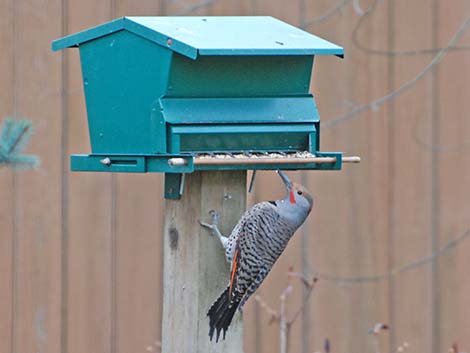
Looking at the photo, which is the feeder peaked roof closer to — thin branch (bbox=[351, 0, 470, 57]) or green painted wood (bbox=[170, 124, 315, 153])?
green painted wood (bbox=[170, 124, 315, 153])

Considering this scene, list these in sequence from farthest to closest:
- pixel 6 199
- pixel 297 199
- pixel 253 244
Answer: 1. pixel 6 199
2. pixel 297 199
3. pixel 253 244

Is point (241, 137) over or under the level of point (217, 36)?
under

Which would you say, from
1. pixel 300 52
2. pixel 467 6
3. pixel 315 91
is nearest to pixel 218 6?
pixel 315 91

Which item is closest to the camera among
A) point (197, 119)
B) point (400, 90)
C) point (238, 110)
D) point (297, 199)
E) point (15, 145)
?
point (15, 145)

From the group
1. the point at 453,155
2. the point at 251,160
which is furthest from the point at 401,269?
the point at 251,160

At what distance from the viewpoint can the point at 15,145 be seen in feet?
10.7

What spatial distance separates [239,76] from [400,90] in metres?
1.54

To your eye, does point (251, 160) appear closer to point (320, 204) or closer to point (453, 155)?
point (320, 204)

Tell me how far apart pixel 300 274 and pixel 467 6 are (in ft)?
3.94

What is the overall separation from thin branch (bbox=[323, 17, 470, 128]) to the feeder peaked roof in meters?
1.19

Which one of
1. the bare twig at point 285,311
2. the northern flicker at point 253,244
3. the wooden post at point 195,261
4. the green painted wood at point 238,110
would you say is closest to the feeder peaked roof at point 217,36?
the green painted wood at point 238,110

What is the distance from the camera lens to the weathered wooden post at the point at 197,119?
3387mm

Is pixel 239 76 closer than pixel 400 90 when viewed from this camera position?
Yes

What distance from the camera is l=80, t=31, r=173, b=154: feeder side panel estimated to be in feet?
11.1
